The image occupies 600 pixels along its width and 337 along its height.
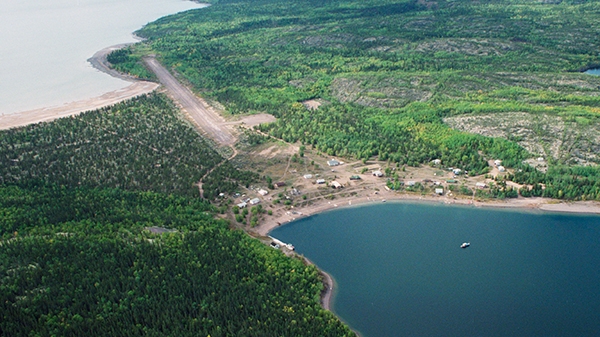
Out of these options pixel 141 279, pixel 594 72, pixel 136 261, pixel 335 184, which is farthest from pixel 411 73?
pixel 141 279

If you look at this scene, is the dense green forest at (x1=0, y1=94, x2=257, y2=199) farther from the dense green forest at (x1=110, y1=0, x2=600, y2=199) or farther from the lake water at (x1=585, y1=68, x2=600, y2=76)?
the lake water at (x1=585, y1=68, x2=600, y2=76)

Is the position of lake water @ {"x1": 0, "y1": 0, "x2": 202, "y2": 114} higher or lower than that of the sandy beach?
higher

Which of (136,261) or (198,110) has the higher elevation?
(198,110)

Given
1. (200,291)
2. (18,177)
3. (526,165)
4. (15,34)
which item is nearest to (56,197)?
(18,177)

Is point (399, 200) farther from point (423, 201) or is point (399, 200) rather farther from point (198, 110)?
point (198, 110)

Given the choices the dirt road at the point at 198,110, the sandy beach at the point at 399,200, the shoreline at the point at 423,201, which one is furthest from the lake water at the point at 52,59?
the shoreline at the point at 423,201

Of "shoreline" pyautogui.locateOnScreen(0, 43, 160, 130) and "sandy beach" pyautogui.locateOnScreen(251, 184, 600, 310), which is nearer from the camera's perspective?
"sandy beach" pyautogui.locateOnScreen(251, 184, 600, 310)

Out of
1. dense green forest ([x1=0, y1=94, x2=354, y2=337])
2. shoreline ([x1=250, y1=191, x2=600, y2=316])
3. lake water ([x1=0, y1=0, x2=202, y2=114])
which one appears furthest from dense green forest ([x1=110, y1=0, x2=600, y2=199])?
dense green forest ([x1=0, y1=94, x2=354, y2=337])

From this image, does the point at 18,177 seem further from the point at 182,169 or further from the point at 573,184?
the point at 573,184
